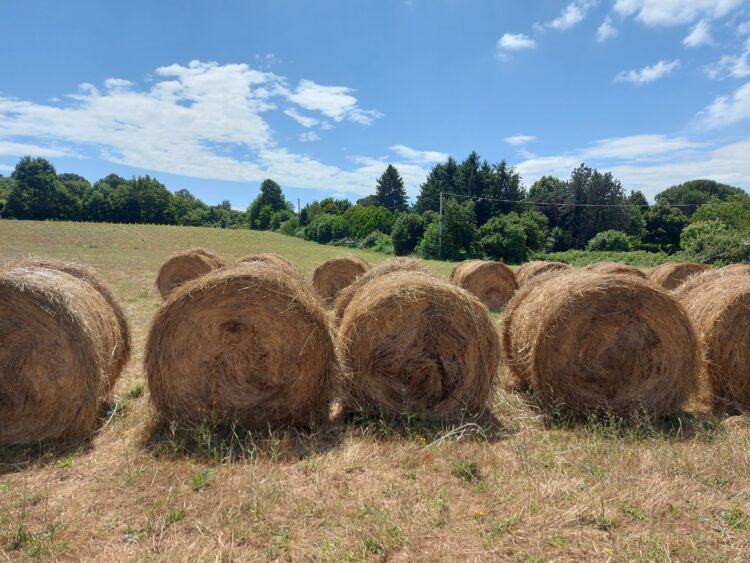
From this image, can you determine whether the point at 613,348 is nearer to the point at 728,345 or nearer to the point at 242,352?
the point at 728,345

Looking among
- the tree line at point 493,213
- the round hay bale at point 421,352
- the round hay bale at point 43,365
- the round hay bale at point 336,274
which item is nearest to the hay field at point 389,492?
the round hay bale at point 43,365

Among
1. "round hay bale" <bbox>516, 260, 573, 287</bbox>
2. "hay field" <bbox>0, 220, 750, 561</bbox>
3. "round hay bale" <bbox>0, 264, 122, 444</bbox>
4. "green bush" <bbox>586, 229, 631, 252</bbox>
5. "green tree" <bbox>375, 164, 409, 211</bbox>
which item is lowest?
"hay field" <bbox>0, 220, 750, 561</bbox>

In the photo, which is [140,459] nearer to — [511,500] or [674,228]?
[511,500]

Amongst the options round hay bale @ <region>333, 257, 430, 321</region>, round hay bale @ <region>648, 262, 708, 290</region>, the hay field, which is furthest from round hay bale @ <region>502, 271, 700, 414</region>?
round hay bale @ <region>648, 262, 708, 290</region>

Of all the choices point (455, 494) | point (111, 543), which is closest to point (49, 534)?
point (111, 543)

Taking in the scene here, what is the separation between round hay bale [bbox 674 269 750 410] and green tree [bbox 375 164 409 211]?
80.7 m

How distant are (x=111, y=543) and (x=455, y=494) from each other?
7.97 ft

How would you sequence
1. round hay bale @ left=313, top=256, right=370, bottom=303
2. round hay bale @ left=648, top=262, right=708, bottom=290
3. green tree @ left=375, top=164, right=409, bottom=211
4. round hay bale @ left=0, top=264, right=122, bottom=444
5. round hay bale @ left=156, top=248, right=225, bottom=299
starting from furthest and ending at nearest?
1. green tree @ left=375, top=164, right=409, bottom=211
2. round hay bale @ left=313, top=256, right=370, bottom=303
3. round hay bale @ left=156, top=248, right=225, bottom=299
4. round hay bale @ left=648, top=262, right=708, bottom=290
5. round hay bale @ left=0, top=264, right=122, bottom=444

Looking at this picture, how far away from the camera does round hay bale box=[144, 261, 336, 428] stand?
496 centimetres

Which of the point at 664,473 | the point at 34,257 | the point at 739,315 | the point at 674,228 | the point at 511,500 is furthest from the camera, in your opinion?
the point at 674,228

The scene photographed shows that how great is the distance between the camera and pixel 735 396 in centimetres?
588

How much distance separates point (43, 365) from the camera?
4.67 metres

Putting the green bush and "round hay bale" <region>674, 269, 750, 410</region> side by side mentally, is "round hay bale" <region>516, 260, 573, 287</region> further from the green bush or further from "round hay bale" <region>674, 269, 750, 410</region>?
the green bush

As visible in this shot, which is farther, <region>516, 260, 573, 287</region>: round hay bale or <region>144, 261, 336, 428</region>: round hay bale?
<region>516, 260, 573, 287</region>: round hay bale
